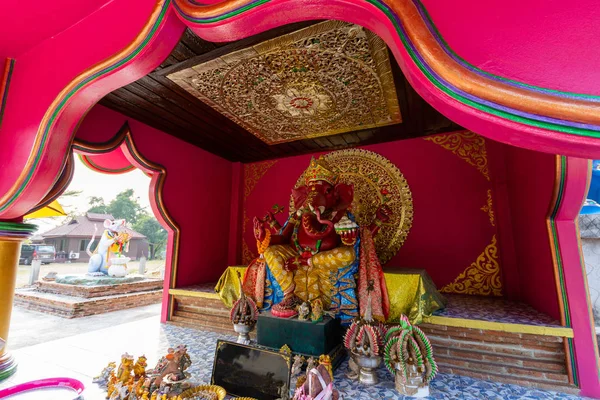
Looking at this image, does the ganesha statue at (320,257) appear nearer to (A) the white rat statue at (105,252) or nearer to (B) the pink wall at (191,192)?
(B) the pink wall at (191,192)

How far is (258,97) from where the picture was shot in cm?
330

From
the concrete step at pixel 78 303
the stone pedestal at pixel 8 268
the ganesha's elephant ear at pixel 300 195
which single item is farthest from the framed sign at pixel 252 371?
the concrete step at pixel 78 303

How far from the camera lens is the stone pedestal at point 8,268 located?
2527 mm

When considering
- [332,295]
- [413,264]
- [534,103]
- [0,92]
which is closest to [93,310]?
[0,92]

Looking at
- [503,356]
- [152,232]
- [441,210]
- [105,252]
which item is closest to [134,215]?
[152,232]

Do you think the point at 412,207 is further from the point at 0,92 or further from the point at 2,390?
the point at 0,92

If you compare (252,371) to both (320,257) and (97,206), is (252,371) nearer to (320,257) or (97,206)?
(320,257)

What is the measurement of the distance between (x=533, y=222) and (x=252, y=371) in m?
3.04

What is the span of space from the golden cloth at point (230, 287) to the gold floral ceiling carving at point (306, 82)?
2.09 m

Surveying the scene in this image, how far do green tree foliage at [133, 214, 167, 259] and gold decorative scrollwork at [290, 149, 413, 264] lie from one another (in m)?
22.4

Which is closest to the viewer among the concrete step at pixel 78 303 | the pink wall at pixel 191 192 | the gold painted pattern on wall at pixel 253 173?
the pink wall at pixel 191 192

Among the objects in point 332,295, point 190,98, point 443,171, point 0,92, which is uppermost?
point 190,98

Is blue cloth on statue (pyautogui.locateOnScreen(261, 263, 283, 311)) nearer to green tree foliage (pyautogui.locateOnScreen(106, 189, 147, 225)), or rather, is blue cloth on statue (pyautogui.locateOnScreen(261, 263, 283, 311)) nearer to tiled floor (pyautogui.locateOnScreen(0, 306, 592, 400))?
tiled floor (pyautogui.locateOnScreen(0, 306, 592, 400))

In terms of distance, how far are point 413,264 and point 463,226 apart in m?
0.85
